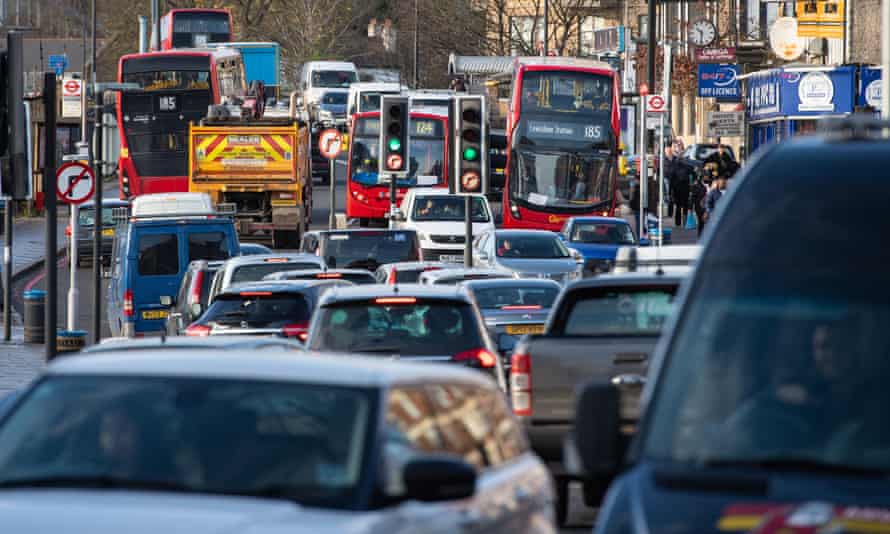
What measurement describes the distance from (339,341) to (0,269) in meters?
34.5

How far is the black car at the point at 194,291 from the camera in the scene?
25.1m

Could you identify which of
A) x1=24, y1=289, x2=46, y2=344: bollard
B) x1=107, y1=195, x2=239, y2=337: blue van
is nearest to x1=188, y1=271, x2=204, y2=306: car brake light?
x1=107, y1=195, x2=239, y2=337: blue van

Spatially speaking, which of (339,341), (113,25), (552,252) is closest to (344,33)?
(113,25)

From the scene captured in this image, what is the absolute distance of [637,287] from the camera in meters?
13.9

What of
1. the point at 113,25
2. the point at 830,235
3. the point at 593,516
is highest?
the point at 113,25

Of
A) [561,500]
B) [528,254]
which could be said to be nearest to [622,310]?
[561,500]

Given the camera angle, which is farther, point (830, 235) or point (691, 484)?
point (830, 235)

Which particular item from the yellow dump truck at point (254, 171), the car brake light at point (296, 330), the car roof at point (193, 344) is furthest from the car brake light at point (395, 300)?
the yellow dump truck at point (254, 171)

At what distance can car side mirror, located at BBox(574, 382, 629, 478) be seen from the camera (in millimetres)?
6070

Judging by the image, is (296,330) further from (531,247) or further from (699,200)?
(699,200)

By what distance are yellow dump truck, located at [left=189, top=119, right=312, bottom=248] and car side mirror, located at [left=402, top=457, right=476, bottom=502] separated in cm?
4044

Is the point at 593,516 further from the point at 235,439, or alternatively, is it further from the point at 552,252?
the point at 552,252

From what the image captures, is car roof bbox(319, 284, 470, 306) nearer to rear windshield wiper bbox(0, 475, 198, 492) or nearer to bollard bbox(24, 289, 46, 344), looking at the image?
rear windshield wiper bbox(0, 475, 198, 492)

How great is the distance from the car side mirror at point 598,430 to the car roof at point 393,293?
8739 mm
